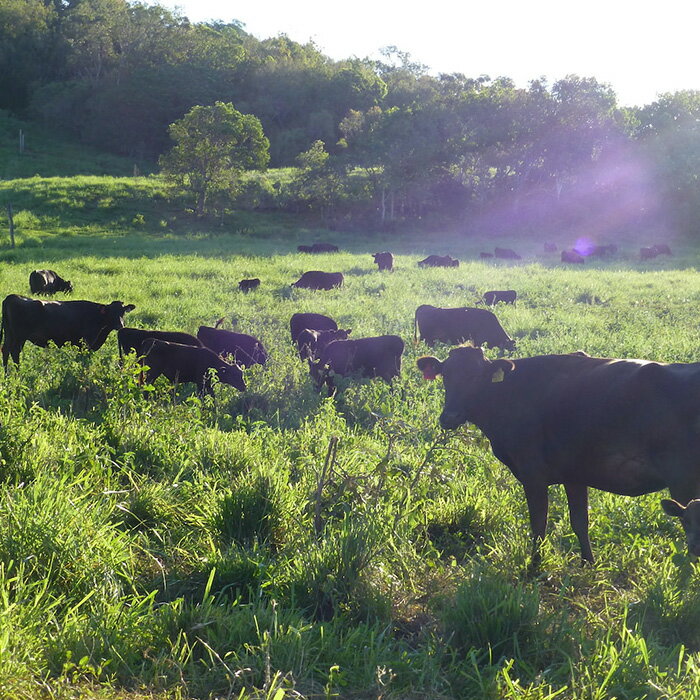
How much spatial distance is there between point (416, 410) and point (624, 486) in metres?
3.61

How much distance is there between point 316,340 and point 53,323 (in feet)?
15.1

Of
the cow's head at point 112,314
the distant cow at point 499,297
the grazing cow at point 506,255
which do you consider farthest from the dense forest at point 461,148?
the cow's head at point 112,314

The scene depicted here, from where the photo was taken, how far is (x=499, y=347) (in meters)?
13.1

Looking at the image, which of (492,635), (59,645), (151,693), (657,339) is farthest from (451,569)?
(657,339)

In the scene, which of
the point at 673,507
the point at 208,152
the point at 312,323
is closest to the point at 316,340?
the point at 312,323

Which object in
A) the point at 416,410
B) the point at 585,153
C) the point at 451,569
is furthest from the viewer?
the point at 585,153

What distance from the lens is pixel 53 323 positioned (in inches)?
441

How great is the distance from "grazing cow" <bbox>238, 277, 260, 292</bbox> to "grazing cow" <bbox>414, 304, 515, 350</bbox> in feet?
22.6

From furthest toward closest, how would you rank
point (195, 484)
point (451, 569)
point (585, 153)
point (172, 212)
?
point (585, 153), point (172, 212), point (195, 484), point (451, 569)

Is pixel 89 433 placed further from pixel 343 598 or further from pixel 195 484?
pixel 343 598

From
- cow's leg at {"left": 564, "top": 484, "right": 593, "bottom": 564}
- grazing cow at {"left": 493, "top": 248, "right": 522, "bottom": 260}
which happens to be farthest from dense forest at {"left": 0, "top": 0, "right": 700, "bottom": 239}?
cow's leg at {"left": 564, "top": 484, "right": 593, "bottom": 564}

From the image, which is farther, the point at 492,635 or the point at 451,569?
the point at 451,569

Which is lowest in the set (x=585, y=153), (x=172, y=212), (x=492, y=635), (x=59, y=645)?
(x=492, y=635)

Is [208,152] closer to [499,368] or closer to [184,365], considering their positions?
[184,365]
